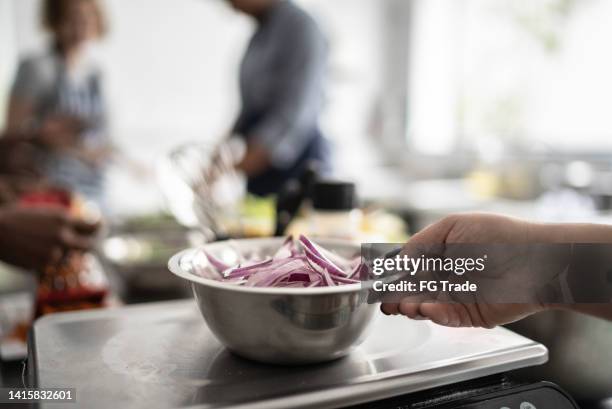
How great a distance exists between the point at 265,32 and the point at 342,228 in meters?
0.88

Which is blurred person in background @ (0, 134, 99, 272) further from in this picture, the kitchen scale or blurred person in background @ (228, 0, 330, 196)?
blurred person in background @ (228, 0, 330, 196)

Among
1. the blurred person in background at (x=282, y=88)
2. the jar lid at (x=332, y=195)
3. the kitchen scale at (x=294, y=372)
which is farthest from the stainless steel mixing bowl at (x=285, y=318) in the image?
the blurred person in background at (x=282, y=88)

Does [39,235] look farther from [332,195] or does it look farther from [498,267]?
[498,267]

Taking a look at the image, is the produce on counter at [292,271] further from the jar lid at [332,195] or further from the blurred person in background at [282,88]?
the blurred person in background at [282,88]

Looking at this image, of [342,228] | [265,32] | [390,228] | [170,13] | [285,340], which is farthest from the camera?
[170,13]

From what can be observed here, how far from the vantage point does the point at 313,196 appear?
806mm

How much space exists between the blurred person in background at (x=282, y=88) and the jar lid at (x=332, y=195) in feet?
2.14

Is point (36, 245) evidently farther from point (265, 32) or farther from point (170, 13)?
point (170, 13)

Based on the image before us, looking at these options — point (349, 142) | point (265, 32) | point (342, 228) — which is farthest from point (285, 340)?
point (349, 142)

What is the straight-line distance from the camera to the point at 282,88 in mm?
1442

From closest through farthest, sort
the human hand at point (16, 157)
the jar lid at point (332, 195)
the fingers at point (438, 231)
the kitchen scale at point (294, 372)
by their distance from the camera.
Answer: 1. the kitchen scale at point (294, 372)
2. the fingers at point (438, 231)
3. the jar lid at point (332, 195)
4. the human hand at point (16, 157)

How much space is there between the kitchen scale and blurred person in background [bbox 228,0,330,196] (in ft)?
3.18

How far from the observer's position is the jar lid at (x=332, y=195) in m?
0.79

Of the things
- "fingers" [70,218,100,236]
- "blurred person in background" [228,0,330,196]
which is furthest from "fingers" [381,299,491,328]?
"blurred person in background" [228,0,330,196]
